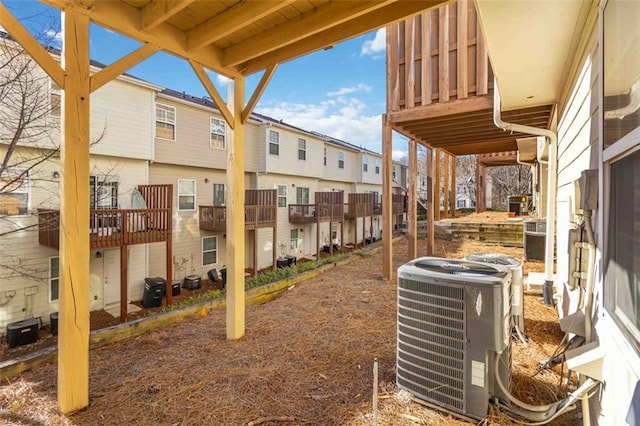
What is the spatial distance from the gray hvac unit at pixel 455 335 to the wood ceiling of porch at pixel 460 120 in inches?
150

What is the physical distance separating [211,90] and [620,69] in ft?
10.8

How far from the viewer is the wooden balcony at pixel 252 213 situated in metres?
11.9

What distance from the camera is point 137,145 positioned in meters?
9.98

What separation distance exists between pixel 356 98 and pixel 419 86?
29.0 meters

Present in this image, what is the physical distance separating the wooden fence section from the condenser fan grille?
14.7ft

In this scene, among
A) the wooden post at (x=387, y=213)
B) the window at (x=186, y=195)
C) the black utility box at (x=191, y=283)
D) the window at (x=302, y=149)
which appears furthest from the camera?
the window at (x=302, y=149)

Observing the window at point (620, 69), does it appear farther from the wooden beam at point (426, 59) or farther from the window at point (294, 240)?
the window at point (294, 240)

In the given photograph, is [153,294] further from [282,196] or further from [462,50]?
[462,50]

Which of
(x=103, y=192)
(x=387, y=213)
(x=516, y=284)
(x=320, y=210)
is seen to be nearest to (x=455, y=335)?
(x=516, y=284)

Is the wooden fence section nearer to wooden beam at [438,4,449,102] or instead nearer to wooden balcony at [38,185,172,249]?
wooden beam at [438,4,449,102]

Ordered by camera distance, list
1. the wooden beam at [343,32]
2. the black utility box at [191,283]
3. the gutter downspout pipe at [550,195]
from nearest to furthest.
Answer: the wooden beam at [343,32] < the gutter downspout pipe at [550,195] < the black utility box at [191,283]

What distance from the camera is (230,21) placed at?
9.05 ft

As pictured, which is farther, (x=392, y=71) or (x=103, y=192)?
(x=103, y=192)

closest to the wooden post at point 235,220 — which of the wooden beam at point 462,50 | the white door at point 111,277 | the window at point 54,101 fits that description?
the wooden beam at point 462,50
